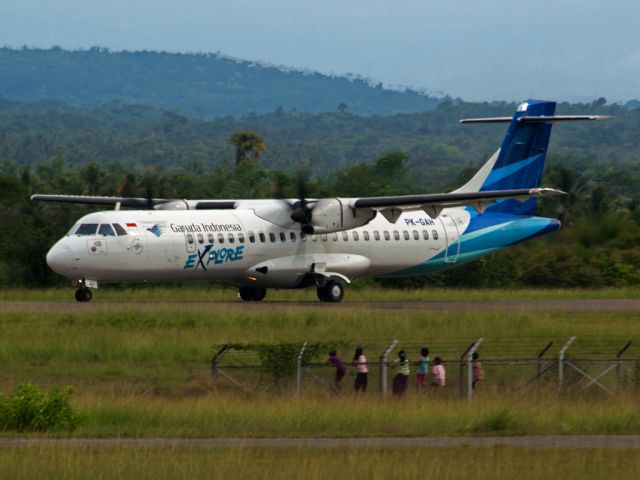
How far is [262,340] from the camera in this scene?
96.5ft

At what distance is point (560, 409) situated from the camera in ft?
67.7

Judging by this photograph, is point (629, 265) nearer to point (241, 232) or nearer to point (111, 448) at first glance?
point (241, 232)

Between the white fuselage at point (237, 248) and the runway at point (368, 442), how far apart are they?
59.4 ft

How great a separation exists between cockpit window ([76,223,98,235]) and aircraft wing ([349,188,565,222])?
758cm

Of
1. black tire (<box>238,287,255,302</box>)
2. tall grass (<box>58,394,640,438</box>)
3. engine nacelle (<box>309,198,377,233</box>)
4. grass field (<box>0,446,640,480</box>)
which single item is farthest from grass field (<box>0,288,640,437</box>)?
engine nacelle (<box>309,198,377,233</box>)

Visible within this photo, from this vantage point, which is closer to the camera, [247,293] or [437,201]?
[437,201]

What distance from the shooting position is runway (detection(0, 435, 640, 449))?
17.5 m

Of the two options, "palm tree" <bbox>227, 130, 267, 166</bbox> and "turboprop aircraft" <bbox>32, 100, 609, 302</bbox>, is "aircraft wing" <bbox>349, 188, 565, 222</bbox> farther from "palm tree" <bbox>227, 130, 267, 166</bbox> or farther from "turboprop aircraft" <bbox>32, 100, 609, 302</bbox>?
"palm tree" <bbox>227, 130, 267, 166</bbox>

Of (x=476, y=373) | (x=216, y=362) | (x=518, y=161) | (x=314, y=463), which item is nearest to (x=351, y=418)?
(x=314, y=463)

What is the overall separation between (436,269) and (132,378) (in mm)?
17692

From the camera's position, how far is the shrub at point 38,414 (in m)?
19.0

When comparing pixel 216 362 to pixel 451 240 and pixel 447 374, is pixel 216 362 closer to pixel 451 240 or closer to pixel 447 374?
pixel 447 374

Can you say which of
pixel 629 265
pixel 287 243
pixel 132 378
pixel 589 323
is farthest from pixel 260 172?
pixel 132 378

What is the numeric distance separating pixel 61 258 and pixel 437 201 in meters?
Result: 10.6
